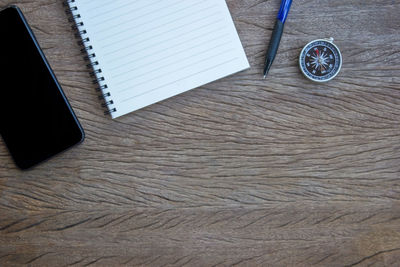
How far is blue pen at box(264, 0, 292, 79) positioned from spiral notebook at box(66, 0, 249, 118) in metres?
0.05

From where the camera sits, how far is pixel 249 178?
825 mm

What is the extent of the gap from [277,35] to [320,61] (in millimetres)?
114

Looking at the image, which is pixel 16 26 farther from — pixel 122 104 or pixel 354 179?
pixel 354 179

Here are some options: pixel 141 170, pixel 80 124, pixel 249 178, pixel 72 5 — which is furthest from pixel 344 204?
pixel 72 5

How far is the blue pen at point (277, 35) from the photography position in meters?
0.80

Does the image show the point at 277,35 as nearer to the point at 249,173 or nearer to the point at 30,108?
the point at 249,173

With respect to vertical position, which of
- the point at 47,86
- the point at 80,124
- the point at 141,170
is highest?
the point at 47,86

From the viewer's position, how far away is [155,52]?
811 mm

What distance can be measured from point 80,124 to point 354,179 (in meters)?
0.65

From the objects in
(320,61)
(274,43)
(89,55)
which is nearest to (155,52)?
(89,55)

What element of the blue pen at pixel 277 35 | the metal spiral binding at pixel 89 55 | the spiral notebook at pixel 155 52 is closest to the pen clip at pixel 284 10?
the blue pen at pixel 277 35

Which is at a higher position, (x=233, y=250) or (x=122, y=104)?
(x=122, y=104)

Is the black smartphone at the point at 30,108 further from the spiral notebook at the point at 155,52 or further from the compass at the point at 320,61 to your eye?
the compass at the point at 320,61

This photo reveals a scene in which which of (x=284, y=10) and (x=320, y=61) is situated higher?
(x=284, y=10)
